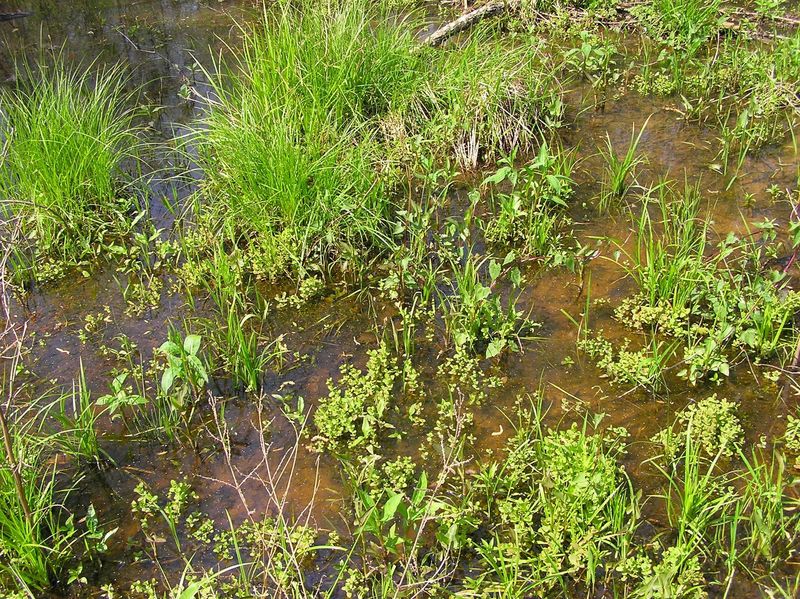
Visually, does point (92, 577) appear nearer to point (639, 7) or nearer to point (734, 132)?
point (734, 132)

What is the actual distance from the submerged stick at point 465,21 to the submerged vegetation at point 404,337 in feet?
2.41

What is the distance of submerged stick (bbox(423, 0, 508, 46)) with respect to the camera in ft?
22.6

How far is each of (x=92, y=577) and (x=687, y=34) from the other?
6.50m

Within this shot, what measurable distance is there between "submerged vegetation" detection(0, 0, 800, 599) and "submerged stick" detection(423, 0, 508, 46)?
28.9 inches

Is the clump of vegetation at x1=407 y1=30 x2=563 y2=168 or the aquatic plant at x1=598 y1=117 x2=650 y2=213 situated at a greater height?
the clump of vegetation at x1=407 y1=30 x2=563 y2=168

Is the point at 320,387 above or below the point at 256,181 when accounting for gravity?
below

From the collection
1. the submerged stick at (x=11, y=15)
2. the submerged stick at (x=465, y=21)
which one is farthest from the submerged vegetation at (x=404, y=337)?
the submerged stick at (x=11, y=15)

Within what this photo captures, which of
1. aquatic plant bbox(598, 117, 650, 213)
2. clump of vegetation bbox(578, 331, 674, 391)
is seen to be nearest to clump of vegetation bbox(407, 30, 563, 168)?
aquatic plant bbox(598, 117, 650, 213)

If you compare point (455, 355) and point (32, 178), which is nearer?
point (455, 355)

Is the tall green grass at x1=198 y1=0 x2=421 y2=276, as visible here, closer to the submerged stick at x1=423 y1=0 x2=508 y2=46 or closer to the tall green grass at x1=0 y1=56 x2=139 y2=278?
the tall green grass at x1=0 y1=56 x2=139 y2=278

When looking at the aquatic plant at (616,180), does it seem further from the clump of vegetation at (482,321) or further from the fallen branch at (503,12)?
the fallen branch at (503,12)

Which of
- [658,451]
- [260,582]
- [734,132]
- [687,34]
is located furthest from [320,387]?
[687,34]

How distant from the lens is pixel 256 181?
14.9 feet

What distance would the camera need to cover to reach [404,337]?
3.93 meters
